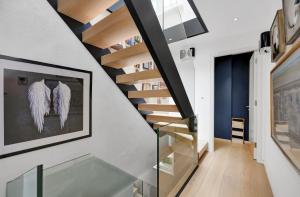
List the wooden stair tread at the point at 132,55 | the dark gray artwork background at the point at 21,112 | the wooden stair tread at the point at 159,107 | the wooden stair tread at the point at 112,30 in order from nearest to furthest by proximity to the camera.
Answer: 1. the dark gray artwork background at the point at 21,112
2. the wooden stair tread at the point at 112,30
3. the wooden stair tread at the point at 132,55
4. the wooden stair tread at the point at 159,107

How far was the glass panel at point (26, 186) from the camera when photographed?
2.26ft

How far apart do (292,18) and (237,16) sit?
1505mm

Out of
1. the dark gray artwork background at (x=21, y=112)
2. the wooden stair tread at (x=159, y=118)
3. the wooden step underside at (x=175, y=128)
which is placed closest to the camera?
the dark gray artwork background at (x=21, y=112)

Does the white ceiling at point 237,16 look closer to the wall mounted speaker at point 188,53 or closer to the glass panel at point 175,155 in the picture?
the wall mounted speaker at point 188,53

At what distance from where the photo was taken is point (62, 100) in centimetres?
144

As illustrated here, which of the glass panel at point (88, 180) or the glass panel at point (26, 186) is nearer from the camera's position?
the glass panel at point (26, 186)

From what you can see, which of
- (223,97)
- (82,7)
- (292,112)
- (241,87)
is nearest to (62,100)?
(82,7)

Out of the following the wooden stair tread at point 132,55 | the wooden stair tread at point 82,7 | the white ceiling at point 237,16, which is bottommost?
the wooden stair tread at point 132,55

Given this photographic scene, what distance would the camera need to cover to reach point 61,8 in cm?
137

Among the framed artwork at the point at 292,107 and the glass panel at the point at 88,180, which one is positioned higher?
the framed artwork at the point at 292,107

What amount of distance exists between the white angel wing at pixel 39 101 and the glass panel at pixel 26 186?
16.8 inches

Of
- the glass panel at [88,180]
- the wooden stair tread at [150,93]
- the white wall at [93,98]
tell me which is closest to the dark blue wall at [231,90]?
the white wall at [93,98]

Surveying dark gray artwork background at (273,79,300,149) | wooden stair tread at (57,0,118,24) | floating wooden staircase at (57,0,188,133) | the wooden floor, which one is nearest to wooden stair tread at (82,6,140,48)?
floating wooden staircase at (57,0,188,133)

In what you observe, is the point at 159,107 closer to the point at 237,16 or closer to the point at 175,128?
the point at 175,128
